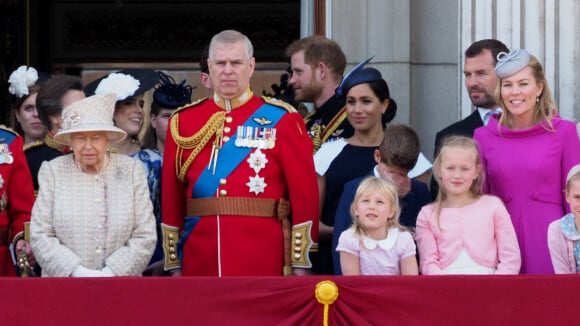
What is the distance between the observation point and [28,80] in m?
8.37

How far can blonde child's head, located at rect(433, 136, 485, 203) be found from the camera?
275 inches

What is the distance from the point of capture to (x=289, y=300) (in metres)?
6.34

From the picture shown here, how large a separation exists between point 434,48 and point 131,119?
6.50ft

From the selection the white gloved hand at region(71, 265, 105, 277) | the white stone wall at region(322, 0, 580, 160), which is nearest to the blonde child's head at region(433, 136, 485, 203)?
the white gloved hand at region(71, 265, 105, 277)

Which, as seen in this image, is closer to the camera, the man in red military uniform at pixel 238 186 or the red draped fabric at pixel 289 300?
the red draped fabric at pixel 289 300

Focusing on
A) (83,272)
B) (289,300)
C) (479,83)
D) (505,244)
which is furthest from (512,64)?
(83,272)

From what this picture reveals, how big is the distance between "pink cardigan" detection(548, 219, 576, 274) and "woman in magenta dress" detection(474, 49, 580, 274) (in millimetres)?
113

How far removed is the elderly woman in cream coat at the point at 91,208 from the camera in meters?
7.00

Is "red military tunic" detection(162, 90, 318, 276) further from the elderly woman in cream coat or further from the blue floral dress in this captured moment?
the blue floral dress

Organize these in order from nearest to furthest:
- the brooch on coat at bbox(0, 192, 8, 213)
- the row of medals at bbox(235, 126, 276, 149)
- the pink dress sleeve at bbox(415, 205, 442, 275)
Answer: the pink dress sleeve at bbox(415, 205, 442, 275) → the row of medals at bbox(235, 126, 276, 149) → the brooch on coat at bbox(0, 192, 8, 213)

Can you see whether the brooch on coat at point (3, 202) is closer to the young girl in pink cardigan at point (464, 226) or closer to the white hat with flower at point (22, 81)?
the white hat with flower at point (22, 81)

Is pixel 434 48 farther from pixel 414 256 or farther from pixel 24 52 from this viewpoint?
pixel 24 52

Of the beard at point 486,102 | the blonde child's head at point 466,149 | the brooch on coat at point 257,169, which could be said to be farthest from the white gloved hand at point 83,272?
the beard at point 486,102

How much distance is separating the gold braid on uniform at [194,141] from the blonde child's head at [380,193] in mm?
787
